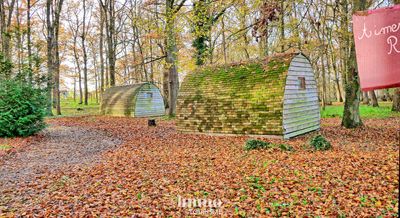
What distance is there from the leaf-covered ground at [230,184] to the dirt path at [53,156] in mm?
501

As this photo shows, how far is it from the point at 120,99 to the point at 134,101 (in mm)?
2151

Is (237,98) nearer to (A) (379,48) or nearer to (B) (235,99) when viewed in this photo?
(B) (235,99)

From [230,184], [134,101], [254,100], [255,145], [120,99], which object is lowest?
[230,184]

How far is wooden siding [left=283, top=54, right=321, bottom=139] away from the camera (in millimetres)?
11141

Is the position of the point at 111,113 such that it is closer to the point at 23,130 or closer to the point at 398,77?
the point at 23,130

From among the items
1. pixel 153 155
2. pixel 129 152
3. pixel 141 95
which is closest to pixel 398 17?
pixel 153 155

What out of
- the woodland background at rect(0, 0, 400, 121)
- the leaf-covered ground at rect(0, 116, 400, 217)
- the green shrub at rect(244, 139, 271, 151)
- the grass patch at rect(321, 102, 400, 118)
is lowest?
the leaf-covered ground at rect(0, 116, 400, 217)

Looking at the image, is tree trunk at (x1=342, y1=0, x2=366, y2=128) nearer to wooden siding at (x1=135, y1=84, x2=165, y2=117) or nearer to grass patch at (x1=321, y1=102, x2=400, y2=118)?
grass patch at (x1=321, y1=102, x2=400, y2=118)

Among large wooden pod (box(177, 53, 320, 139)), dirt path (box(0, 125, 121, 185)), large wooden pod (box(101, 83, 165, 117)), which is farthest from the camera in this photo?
large wooden pod (box(101, 83, 165, 117))

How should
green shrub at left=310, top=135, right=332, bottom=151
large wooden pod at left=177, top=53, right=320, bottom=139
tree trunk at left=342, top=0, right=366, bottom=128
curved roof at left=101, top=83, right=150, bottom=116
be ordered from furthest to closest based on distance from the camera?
curved roof at left=101, top=83, right=150, bottom=116 < tree trunk at left=342, top=0, right=366, bottom=128 < large wooden pod at left=177, top=53, right=320, bottom=139 < green shrub at left=310, top=135, right=332, bottom=151

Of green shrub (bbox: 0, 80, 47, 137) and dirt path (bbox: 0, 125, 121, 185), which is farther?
green shrub (bbox: 0, 80, 47, 137)

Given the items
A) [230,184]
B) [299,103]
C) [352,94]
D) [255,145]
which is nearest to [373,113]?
[352,94]

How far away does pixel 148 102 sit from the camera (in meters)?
23.6

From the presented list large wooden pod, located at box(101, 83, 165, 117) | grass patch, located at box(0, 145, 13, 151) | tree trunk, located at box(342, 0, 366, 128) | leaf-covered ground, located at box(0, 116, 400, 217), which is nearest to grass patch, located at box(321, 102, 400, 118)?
→ tree trunk, located at box(342, 0, 366, 128)
